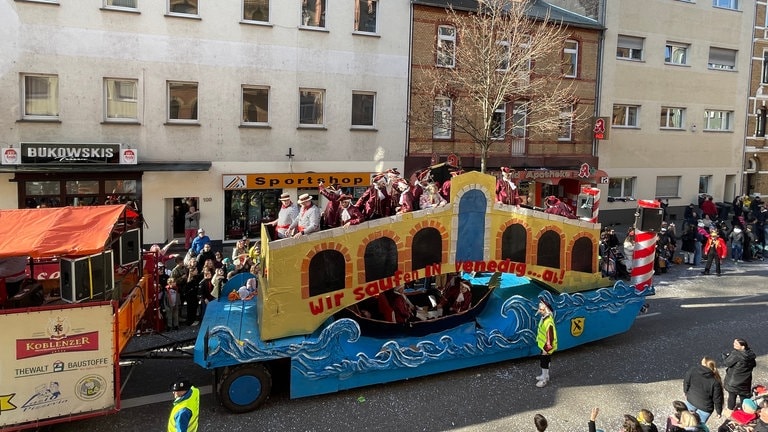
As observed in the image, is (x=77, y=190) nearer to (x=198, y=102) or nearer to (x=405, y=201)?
(x=198, y=102)

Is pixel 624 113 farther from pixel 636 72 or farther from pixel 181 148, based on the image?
pixel 181 148

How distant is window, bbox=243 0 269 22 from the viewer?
20.1 metres

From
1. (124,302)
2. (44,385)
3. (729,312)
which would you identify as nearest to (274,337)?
(124,302)

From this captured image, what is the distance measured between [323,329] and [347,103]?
555 inches

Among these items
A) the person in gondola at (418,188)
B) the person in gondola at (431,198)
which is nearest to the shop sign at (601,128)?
the person in gondola at (418,188)

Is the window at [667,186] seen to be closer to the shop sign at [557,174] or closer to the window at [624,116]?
Answer: the window at [624,116]

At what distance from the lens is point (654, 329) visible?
1296cm

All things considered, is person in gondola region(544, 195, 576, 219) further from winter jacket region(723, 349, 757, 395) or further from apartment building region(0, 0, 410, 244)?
apartment building region(0, 0, 410, 244)

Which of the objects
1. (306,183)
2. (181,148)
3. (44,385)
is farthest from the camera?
(306,183)

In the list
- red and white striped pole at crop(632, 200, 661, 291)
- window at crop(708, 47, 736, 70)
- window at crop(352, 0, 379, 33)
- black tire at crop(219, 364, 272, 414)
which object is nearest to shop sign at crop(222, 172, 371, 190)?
window at crop(352, 0, 379, 33)

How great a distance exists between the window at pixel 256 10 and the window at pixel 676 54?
795 inches

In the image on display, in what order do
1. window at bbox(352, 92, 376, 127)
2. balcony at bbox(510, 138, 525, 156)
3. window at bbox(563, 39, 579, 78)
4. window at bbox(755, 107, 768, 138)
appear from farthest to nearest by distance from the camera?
window at bbox(755, 107, 768, 138) → window at bbox(563, 39, 579, 78) → balcony at bbox(510, 138, 525, 156) → window at bbox(352, 92, 376, 127)

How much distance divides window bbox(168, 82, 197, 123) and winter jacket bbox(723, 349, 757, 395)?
16.9m

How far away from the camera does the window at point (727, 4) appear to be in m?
30.2
